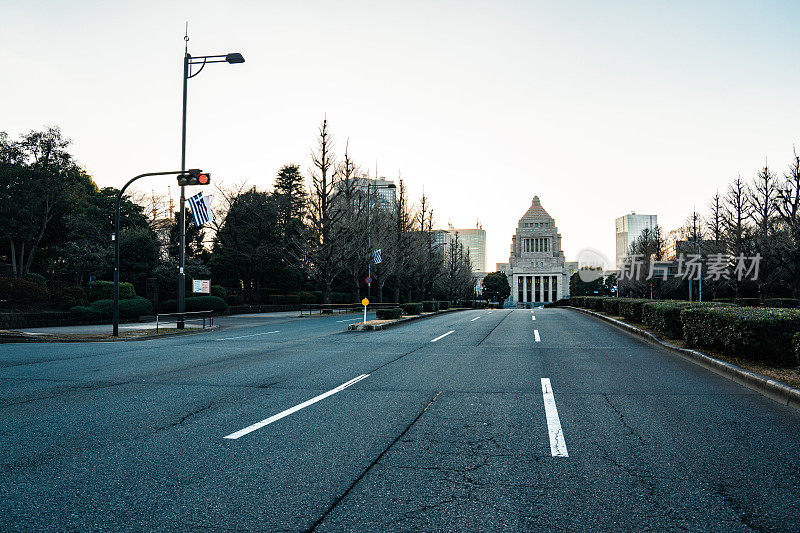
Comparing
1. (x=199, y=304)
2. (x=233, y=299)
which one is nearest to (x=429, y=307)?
(x=199, y=304)

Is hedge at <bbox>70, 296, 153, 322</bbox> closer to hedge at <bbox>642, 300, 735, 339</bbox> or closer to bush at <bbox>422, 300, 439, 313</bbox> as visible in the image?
bush at <bbox>422, 300, 439, 313</bbox>

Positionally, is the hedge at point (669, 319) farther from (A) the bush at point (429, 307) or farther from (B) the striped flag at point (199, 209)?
(A) the bush at point (429, 307)

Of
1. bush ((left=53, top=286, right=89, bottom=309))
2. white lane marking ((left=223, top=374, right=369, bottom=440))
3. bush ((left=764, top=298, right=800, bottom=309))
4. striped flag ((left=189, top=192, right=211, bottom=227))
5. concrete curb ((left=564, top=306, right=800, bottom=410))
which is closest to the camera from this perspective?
white lane marking ((left=223, top=374, right=369, bottom=440))

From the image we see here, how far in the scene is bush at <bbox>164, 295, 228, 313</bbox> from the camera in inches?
1271

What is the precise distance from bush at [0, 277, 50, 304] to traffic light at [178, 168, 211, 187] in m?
10.9

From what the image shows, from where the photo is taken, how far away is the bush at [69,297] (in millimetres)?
24781

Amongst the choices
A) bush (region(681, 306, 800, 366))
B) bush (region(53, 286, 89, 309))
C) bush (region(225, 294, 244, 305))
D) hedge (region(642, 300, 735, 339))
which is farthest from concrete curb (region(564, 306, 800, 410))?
bush (region(225, 294, 244, 305))

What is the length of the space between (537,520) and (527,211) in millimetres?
151675

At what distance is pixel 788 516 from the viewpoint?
3.31 metres

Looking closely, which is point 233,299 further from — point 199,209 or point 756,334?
point 756,334

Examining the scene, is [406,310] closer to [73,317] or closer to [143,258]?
[73,317]

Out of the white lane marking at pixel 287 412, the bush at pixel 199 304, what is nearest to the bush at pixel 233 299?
the bush at pixel 199 304

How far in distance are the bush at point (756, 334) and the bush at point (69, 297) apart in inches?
1064

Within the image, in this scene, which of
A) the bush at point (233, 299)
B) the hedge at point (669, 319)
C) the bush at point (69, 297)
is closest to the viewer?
the hedge at point (669, 319)
